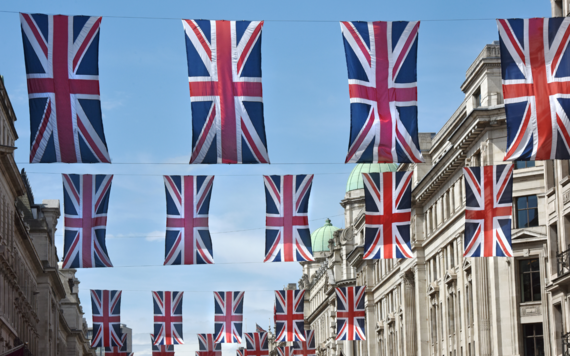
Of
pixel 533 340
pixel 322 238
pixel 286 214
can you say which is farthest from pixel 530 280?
pixel 322 238

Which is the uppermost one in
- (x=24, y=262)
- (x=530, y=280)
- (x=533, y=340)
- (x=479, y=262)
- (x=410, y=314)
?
(x=24, y=262)

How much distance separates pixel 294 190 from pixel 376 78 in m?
8.05

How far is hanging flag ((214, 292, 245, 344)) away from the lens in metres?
65.2

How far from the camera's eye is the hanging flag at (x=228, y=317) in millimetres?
65188

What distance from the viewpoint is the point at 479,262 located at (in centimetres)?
6159

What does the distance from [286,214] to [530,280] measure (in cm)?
2342

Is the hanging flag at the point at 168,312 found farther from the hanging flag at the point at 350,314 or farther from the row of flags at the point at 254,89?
the row of flags at the point at 254,89

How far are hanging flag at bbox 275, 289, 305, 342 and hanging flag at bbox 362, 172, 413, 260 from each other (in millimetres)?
39603

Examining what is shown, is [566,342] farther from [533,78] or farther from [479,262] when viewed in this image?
[479,262]

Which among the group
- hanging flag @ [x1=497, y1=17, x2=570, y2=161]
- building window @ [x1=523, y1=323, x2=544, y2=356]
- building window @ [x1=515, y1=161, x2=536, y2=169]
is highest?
building window @ [x1=515, y1=161, x2=536, y2=169]

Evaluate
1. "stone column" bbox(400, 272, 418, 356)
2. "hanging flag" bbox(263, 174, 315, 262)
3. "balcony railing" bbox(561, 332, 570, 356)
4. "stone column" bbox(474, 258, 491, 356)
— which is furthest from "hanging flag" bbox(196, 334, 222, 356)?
"hanging flag" bbox(263, 174, 315, 262)

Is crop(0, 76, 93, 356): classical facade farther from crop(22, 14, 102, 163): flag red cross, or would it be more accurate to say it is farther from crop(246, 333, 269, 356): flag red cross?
crop(246, 333, 269, 356): flag red cross

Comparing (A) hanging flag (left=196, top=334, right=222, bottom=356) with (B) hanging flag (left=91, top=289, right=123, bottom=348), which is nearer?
(B) hanging flag (left=91, top=289, right=123, bottom=348)

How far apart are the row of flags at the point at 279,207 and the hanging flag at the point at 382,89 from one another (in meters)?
5.82
